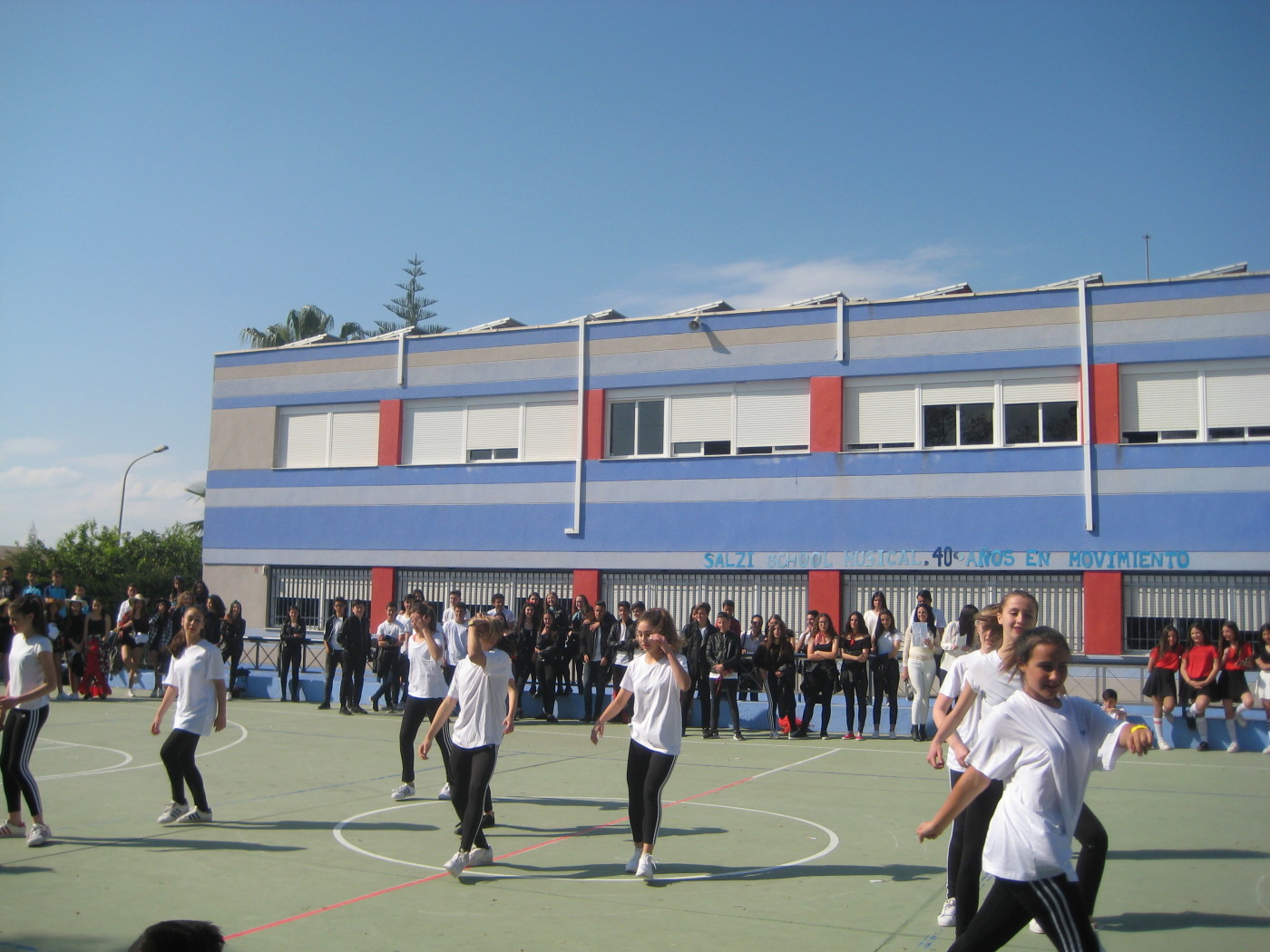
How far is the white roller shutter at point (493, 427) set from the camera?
25125mm

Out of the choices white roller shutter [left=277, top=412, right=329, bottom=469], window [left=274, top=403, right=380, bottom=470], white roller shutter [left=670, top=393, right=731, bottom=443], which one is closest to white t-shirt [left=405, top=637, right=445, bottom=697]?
white roller shutter [left=670, top=393, right=731, bottom=443]

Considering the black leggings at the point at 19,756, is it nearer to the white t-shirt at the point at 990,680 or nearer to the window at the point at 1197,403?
the white t-shirt at the point at 990,680

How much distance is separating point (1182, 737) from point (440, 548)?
49.9 ft

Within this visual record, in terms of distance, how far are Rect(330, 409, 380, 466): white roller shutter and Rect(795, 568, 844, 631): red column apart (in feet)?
34.8

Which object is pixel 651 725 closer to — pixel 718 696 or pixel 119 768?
pixel 119 768

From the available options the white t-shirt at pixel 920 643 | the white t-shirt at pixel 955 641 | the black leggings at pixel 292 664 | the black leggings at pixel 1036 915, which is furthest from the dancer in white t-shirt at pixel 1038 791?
the black leggings at pixel 292 664

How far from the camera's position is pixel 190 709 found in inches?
365

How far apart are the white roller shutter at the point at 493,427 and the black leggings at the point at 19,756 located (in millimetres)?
16735

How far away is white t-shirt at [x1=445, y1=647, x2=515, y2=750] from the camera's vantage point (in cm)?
827

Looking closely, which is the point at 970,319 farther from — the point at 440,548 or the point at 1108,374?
the point at 440,548

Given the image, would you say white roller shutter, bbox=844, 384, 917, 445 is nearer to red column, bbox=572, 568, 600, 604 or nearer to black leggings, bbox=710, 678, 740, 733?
red column, bbox=572, 568, 600, 604

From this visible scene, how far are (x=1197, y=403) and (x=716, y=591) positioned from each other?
956 cm

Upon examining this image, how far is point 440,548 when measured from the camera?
25.3 metres

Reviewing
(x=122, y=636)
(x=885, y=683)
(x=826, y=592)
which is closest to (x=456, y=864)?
(x=885, y=683)
